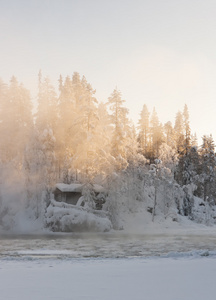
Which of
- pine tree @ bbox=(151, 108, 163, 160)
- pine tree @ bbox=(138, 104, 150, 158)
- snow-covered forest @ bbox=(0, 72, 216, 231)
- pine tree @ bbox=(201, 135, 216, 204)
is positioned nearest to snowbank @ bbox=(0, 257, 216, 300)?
snow-covered forest @ bbox=(0, 72, 216, 231)

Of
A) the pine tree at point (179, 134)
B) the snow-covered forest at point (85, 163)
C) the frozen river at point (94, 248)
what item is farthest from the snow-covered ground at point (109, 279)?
the pine tree at point (179, 134)

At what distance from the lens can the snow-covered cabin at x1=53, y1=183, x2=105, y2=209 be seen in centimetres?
4372

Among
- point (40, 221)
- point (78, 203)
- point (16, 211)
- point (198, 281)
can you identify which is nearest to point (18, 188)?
point (16, 211)

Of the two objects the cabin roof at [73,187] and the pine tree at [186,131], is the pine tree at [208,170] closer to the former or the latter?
the pine tree at [186,131]

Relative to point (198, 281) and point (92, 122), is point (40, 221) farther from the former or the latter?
point (198, 281)

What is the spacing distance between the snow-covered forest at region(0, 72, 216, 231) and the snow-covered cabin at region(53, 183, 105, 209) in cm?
92

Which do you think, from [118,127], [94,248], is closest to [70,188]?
[118,127]

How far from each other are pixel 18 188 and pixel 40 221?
598 cm

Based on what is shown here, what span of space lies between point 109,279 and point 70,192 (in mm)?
35165

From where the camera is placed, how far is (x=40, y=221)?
42375 millimetres

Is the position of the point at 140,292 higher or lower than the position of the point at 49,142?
lower

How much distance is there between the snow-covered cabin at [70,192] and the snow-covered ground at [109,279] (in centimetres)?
2791

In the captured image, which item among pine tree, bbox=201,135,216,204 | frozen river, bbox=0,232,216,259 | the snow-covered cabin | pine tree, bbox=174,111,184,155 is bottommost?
frozen river, bbox=0,232,216,259

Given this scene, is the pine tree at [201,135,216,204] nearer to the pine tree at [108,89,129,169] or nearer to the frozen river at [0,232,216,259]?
the pine tree at [108,89,129,169]
